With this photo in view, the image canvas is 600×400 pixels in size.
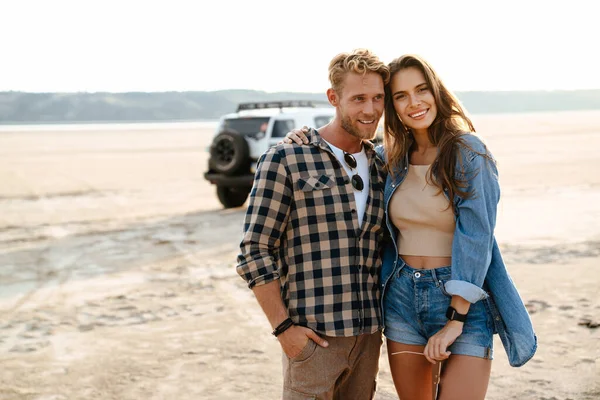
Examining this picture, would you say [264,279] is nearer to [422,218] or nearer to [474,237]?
[422,218]

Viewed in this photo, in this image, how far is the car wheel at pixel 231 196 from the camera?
12320 millimetres

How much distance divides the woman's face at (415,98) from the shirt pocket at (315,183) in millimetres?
447

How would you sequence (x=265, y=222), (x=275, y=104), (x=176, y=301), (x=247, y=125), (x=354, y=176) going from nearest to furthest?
(x=265, y=222) → (x=354, y=176) → (x=176, y=301) → (x=247, y=125) → (x=275, y=104)

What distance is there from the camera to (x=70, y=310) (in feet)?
20.9

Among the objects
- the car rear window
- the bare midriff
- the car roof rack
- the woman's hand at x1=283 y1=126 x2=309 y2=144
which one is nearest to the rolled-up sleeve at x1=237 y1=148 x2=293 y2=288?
the woman's hand at x1=283 y1=126 x2=309 y2=144

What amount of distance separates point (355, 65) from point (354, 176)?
45cm

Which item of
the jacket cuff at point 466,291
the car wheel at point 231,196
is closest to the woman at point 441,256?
the jacket cuff at point 466,291

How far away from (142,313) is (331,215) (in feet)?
12.6

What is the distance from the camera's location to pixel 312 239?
2828mm

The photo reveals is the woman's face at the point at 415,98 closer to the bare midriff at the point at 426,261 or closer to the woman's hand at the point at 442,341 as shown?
the bare midriff at the point at 426,261

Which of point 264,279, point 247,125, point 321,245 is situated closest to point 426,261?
point 321,245

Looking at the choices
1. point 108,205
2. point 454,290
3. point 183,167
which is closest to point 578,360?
point 454,290

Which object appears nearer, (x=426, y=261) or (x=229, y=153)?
(x=426, y=261)

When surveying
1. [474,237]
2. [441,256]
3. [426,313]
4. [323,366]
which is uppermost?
[474,237]
